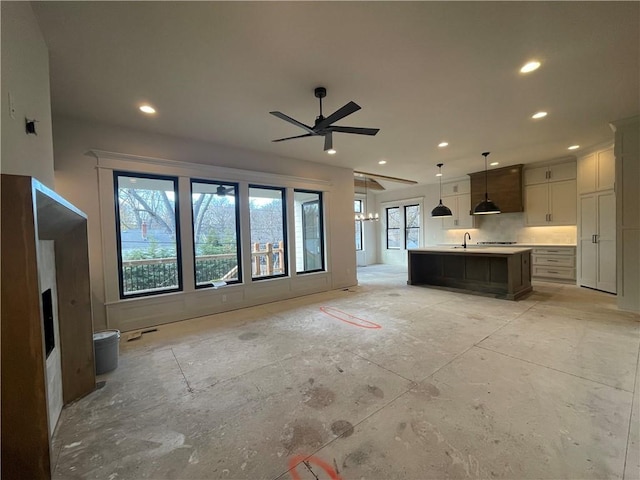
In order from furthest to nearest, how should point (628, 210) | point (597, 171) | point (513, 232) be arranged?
point (513, 232) → point (597, 171) → point (628, 210)

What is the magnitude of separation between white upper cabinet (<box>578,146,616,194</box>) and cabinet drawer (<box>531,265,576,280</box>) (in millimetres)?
1835

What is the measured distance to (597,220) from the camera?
17.4 feet

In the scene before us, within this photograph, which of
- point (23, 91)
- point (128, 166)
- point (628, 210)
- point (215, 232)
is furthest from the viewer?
point (215, 232)

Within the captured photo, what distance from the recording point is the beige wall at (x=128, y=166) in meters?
3.41

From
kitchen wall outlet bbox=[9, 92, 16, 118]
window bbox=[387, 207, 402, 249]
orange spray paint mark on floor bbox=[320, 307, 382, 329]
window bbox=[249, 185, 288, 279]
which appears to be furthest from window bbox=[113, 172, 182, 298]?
window bbox=[387, 207, 402, 249]

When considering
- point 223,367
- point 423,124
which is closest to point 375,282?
point 423,124

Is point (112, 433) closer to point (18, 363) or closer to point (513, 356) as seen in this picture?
point (18, 363)

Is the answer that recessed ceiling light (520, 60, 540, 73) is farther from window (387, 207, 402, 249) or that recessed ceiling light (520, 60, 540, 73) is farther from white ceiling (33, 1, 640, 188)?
window (387, 207, 402, 249)

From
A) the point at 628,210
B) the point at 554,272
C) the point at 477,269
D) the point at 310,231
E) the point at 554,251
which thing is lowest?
the point at 554,272

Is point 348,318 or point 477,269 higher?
point 477,269

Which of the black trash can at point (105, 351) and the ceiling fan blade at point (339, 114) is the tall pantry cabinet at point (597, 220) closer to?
the ceiling fan blade at point (339, 114)

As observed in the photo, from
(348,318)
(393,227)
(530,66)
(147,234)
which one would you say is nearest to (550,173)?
(393,227)

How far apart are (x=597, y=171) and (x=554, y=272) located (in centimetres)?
244

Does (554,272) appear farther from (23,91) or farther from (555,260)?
(23,91)
